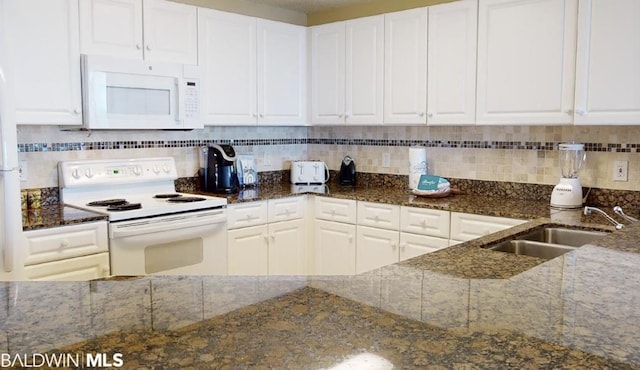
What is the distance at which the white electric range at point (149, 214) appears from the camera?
3.07m

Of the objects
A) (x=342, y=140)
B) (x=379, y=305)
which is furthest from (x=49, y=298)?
(x=342, y=140)

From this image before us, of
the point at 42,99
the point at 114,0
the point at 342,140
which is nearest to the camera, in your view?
the point at 42,99

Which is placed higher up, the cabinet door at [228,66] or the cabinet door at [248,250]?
the cabinet door at [228,66]

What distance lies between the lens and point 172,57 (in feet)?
11.8

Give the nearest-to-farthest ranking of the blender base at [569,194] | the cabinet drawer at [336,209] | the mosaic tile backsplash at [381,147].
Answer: the blender base at [569,194] < the mosaic tile backsplash at [381,147] < the cabinet drawer at [336,209]

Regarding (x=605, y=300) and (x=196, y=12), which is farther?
(x=196, y=12)

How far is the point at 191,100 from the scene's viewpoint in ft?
12.1

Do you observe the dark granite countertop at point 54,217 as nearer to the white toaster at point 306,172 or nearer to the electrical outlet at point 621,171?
the white toaster at point 306,172

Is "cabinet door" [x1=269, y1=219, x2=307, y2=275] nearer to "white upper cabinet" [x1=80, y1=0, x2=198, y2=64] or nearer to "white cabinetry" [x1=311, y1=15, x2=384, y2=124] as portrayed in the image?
"white cabinetry" [x1=311, y1=15, x2=384, y2=124]

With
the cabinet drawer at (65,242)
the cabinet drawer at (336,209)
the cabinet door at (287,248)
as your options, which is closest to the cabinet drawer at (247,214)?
the cabinet door at (287,248)

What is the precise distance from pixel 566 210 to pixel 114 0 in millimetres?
2829

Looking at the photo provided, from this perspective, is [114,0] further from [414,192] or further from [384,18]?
[414,192]

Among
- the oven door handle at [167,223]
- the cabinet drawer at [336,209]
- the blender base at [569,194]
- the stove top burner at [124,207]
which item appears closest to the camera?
the oven door handle at [167,223]

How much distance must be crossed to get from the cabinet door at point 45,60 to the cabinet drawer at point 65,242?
635 mm
